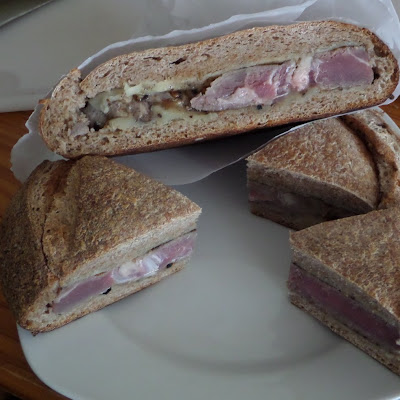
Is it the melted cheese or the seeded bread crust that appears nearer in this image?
the seeded bread crust

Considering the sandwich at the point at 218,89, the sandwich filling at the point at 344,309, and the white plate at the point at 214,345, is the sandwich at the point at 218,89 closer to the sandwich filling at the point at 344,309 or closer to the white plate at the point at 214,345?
the white plate at the point at 214,345

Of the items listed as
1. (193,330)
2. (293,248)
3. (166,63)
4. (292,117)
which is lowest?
(193,330)

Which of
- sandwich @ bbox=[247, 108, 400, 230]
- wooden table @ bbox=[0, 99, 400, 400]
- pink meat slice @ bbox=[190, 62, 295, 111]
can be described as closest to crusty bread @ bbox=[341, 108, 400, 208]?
sandwich @ bbox=[247, 108, 400, 230]

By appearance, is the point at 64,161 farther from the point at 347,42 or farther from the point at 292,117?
the point at 347,42

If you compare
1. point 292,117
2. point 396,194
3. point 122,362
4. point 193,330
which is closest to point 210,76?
point 292,117

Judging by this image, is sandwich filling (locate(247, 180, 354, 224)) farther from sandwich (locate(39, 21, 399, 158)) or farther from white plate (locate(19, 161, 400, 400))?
sandwich (locate(39, 21, 399, 158))
